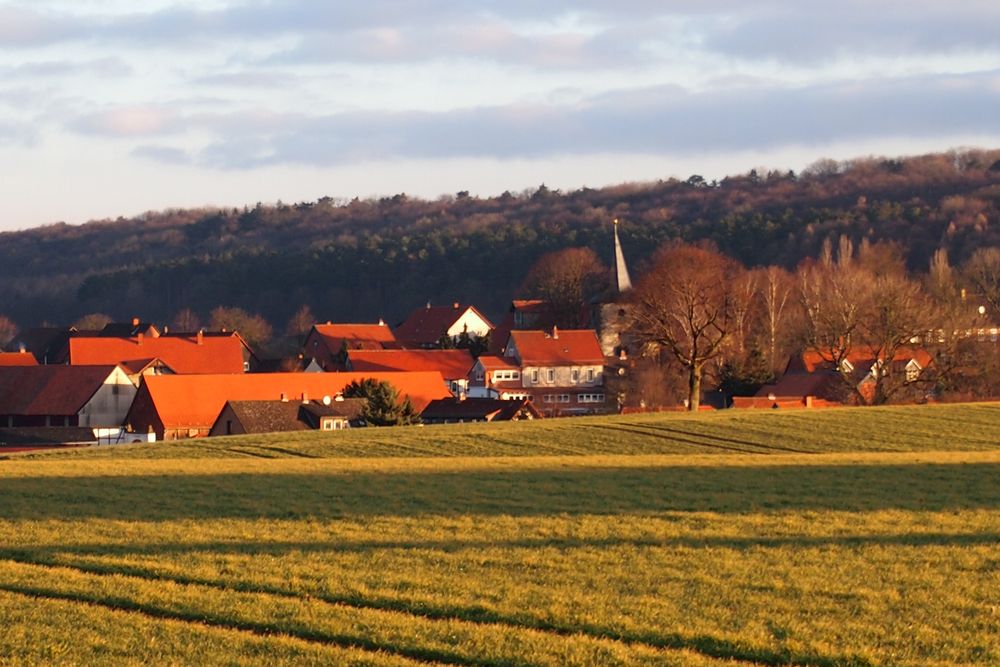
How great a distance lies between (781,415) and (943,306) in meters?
23.3

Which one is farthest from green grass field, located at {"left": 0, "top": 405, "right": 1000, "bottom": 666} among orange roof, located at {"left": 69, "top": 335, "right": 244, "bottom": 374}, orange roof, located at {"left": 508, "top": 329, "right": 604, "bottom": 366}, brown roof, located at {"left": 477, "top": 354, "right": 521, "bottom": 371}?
orange roof, located at {"left": 508, "top": 329, "right": 604, "bottom": 366}

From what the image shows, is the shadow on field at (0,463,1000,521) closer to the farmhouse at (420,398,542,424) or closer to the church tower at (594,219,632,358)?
the farmhouse at (420,398,542,424)

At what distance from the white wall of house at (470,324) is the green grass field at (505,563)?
99847 millimetres

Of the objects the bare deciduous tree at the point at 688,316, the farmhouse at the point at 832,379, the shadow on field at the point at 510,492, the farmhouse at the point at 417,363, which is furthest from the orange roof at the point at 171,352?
the shadow on field at the point at 510,492

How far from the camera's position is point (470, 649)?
1223cm

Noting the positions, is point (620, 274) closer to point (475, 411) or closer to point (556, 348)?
point (556, 348)

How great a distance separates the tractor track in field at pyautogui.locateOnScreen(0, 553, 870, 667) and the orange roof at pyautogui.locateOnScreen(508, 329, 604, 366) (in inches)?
3577

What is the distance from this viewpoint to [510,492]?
26.7m

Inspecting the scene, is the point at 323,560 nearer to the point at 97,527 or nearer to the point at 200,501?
the point at 97,527

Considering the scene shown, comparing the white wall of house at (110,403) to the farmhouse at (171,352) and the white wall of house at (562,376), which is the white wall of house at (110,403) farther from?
the white wall of house at (562,376)

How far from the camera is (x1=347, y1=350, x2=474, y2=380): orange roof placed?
9868 cm

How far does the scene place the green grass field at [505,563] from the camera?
40.9ft

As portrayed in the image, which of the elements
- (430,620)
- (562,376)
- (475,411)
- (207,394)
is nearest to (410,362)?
(562,376)

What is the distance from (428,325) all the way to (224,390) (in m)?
62.4
